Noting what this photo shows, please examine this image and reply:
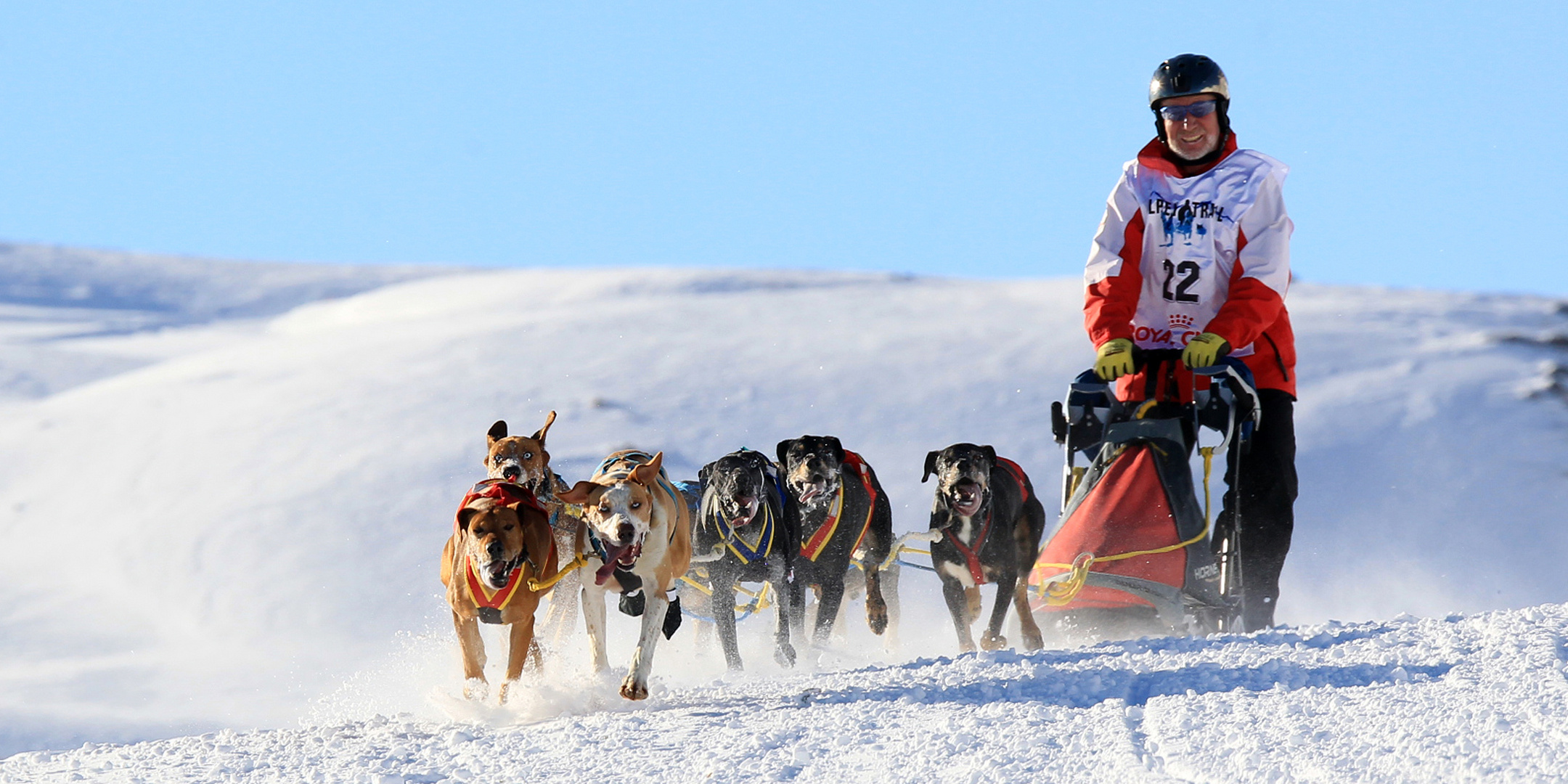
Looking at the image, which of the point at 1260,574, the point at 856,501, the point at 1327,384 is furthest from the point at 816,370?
the point at 1260,574

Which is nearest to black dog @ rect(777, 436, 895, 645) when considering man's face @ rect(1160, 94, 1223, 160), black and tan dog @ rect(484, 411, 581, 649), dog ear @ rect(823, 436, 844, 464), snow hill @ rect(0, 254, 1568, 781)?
dog ear @ rect(823, 436, 844, 464)

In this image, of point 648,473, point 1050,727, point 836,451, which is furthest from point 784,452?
point 1050,727

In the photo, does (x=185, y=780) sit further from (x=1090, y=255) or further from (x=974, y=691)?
(x=1090, y=255)

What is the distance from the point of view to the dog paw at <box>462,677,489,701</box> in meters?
4.84

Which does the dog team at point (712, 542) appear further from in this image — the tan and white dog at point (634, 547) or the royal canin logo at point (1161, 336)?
the royal canin logo at point (1161, 336)

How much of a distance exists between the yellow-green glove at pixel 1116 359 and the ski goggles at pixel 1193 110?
0.74 m

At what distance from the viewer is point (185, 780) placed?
4.23m

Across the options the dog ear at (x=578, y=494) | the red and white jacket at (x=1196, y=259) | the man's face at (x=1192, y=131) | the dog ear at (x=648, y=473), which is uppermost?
the man's face at (x=1192, y=131)

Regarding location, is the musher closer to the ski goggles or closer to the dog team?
the ski goggles

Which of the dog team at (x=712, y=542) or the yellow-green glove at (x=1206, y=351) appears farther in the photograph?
the yellow-green glove at (x=1206, y=351)

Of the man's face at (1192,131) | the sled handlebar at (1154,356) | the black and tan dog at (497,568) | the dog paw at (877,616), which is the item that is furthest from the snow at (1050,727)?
the man's face at (1192,131)

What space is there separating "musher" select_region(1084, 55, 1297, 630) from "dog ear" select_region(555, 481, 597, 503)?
1.66 meters

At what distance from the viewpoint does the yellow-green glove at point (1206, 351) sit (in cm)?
505

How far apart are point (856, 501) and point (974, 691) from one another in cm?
201
